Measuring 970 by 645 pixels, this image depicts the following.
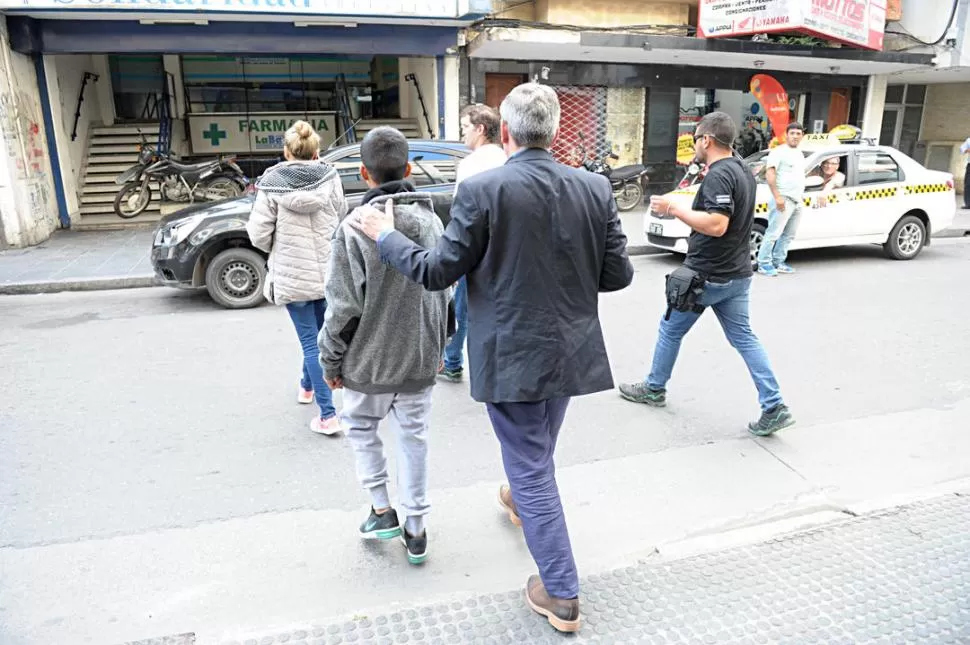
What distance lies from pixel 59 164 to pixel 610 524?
39.8 ft

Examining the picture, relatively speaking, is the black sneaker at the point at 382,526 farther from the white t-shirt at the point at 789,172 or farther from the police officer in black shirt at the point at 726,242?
the white t-shirt at the point at 789,172

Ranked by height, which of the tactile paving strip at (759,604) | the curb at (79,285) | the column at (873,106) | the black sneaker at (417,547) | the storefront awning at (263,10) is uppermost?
the storefront awning at (263,10)

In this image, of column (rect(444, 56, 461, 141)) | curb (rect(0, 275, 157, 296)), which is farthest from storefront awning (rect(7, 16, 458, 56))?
curb (rect(0, 275, 157, 296))

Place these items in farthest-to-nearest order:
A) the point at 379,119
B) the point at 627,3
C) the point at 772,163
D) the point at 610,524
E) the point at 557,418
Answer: the point at 379,119 → the point at 627,3 → the point at 772,163 → the point at 610,524 → the point at 557,418

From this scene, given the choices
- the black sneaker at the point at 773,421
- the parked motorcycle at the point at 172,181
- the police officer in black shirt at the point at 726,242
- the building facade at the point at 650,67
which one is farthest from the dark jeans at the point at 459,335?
the building facade at the point at 650,67

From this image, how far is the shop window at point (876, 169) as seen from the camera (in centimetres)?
962

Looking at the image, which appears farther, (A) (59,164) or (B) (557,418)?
(A) (59,164)

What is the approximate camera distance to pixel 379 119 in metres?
17.0

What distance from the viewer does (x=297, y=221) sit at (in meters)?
4.18

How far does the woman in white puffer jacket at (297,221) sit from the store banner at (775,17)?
39.4ft

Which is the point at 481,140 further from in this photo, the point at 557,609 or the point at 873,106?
the point at 873,106

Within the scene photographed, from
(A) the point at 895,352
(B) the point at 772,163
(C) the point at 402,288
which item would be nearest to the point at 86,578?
(C) the point at 402,288

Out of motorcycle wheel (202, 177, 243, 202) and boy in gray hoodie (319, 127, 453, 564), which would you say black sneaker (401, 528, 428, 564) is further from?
motorcycle wheel (202, 177, 243, 202)

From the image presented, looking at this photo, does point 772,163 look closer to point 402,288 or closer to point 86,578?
point 402,288
